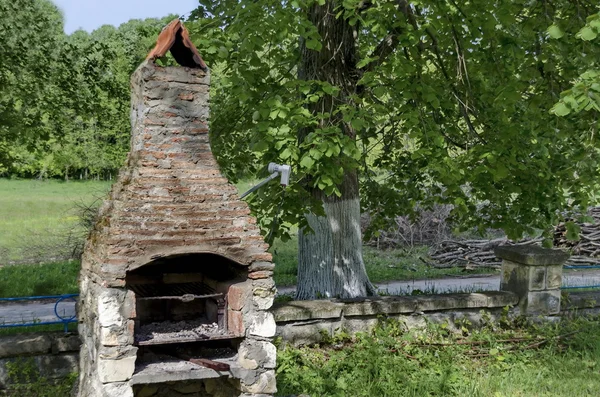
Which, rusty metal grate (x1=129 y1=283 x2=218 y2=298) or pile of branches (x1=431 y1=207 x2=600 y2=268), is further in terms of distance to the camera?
pile of branches (x1=431 y1=207 x2=600 y2=268)

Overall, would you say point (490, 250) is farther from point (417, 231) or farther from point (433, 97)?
point (433, 97)

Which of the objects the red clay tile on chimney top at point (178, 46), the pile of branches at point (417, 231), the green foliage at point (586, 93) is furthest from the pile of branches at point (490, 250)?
the red clay tile on chimney top at point (178, 46)

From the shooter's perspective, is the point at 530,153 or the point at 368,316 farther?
the point at 530,153

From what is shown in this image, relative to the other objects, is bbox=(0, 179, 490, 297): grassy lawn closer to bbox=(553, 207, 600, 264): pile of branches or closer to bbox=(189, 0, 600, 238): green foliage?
bbox=(553, 207, 600, 264): pile of branches

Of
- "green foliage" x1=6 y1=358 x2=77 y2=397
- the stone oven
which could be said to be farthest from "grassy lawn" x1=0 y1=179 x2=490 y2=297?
the stone oven

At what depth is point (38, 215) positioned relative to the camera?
845 inches

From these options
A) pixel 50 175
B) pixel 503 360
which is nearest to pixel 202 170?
pixel 503 360

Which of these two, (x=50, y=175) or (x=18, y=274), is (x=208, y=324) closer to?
(x=18, y=274)

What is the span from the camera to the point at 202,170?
5.18 m

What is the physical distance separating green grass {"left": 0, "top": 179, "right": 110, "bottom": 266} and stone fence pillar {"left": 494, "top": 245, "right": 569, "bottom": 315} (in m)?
7.90

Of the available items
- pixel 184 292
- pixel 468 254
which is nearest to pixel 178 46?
pixel 184 292

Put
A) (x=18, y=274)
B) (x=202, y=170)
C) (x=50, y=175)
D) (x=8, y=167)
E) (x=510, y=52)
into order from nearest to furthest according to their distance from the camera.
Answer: (x=202, y=170) → (x=510, y=52) → (x=8, y=167) → (x=18, y=274) → (x=50, y=175)

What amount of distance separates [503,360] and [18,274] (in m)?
9.80

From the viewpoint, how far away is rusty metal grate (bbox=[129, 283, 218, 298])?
571 centimetres
